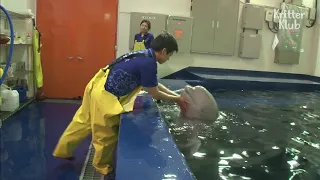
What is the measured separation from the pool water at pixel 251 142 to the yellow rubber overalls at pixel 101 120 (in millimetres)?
570

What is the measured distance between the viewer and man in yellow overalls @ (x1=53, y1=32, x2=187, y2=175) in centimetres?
243

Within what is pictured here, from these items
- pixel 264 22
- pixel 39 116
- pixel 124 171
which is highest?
pixel 264 22

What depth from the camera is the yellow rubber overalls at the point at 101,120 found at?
95.8 inches

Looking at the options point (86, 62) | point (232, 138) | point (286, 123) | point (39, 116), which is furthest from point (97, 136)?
point (86, 62)

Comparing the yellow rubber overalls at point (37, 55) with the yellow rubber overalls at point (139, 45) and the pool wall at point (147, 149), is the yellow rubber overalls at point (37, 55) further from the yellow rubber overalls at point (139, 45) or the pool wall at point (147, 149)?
the pool wall at point (147, 149)

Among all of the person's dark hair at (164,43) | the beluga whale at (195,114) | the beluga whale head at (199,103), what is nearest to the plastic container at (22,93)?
the beluga whale at (195,114)

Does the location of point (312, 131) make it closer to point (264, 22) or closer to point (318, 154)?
point (318, 154)

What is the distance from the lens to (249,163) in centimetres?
231

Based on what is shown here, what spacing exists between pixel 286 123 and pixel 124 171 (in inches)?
107

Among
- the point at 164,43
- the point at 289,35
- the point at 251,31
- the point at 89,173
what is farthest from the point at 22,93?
the point at 289,35

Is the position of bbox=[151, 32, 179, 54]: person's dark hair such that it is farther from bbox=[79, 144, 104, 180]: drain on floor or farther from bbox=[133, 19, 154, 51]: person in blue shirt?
bbox=[133, 19, 154, 51]: person in blue shirt

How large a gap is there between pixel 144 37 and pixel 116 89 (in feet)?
11.8

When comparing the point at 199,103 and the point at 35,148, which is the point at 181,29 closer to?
the point at 199,103

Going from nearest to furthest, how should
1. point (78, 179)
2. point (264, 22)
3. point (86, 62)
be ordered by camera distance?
point (78, 179) < point (86, 62) < point (264, 22)
